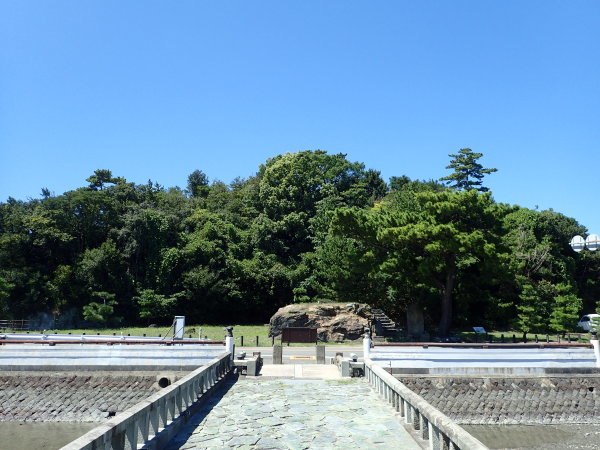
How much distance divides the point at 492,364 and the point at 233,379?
353 inches

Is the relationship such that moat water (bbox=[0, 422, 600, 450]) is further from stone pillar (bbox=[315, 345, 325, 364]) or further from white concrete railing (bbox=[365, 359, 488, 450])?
stone pillar (bbox=[315, 345, 325, 364])

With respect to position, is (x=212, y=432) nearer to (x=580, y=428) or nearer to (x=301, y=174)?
(x=580, y=428)

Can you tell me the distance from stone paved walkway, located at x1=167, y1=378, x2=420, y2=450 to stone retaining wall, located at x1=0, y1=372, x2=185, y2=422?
4.12 meters

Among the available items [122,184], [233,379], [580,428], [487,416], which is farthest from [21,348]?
[122,184]

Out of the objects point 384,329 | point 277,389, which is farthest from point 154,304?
point 277,389

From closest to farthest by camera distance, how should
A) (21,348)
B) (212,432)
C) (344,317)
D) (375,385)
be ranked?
1. (212,432)
2. (375,385)
3. (21,348)
4. (344,317)

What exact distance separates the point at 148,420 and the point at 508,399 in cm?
1273

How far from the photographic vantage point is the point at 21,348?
17.1 m

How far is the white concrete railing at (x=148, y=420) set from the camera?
220 inches

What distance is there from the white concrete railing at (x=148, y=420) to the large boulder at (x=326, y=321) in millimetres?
15925

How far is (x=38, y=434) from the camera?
46.2 feet

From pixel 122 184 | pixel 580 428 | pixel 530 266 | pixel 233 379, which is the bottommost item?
pixel 580 428

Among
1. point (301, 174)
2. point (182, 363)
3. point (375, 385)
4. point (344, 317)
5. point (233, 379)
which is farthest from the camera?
point (301, 174)

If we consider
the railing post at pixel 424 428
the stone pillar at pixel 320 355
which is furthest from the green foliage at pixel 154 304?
the railing post at pixel 424 428
